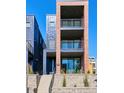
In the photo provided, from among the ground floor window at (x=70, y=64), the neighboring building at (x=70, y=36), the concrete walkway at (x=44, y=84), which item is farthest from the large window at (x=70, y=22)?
the concrete walkway at (x=44, y=84)

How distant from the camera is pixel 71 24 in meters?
25.9

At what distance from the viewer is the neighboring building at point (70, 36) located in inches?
998

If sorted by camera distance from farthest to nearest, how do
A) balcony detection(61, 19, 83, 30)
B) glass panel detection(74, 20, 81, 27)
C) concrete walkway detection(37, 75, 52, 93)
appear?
glass panel detection(74, 20, 81, 27) < balcony detection(61, 19, 83, 30) < concrete walkway detection(37, 75, 52, 93)

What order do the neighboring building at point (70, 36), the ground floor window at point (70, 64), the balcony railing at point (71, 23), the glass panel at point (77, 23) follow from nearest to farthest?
the neighboring building at point (70, 36) < the balcony railing at point (71, 23) < the glass panel at point (77, 23) < the ground floor window at point (70, 64)

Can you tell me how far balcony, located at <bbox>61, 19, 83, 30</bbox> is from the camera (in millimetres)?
25484

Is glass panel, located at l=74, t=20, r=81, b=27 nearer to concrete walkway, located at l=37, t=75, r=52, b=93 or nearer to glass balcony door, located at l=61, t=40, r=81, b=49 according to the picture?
glass balcony door, located at l=61, t=40, r=81, b=49

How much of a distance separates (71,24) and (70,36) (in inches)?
75.3

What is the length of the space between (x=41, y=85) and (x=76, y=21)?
7737 millimetres

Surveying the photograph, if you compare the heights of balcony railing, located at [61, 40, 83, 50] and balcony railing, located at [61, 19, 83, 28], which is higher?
balcony railing, located at [61, 19, 83, 28]

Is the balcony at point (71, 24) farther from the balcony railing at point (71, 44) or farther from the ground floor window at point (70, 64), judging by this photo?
the ground floor window at point (70, 64)

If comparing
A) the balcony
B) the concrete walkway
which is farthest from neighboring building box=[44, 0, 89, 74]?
the concrete walkway
